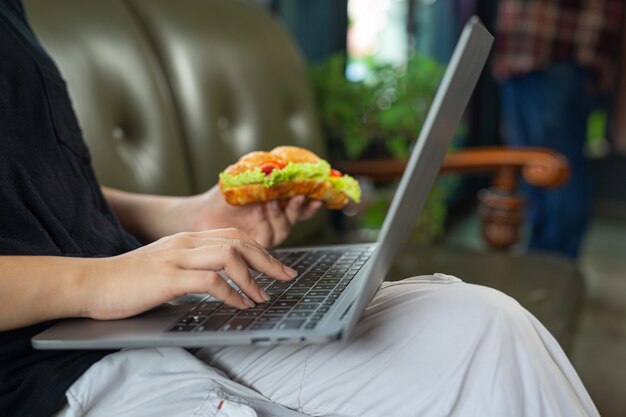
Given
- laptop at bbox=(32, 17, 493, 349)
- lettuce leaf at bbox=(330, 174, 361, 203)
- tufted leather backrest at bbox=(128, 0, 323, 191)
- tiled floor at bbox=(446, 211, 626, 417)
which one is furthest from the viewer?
tiled floor at bbox=(446, 211, 626, 417)

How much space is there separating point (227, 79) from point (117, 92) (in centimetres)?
33

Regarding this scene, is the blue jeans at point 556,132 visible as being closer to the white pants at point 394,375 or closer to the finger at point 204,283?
the white pants at point 394,375

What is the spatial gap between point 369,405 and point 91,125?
798 millimetres

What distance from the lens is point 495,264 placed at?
1.53 metres

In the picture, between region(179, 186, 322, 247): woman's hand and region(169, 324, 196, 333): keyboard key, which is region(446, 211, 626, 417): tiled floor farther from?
region(169, 324, 196, 333): keyboard key

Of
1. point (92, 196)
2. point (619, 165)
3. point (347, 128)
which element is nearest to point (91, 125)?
point (92, 196)

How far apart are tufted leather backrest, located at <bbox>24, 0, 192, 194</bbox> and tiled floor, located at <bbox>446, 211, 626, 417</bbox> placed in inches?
35.3

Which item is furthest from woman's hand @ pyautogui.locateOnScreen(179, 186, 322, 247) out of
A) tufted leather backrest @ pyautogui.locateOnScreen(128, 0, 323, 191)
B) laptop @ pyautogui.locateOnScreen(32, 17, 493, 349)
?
tufted leather backrest @ pyautogui.locateOnScreen(128, 0, 323, 191)

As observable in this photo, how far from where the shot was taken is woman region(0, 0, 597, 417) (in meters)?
0.66

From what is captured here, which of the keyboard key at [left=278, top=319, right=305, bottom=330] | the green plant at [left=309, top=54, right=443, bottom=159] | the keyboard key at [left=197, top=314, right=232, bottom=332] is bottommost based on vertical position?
the green plant at [left=309, top=54, right=443, bottom=159]

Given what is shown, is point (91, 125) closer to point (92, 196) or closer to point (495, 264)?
point (92, 196)

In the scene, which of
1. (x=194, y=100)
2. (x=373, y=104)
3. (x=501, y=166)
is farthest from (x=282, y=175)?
(x=373, y=104)

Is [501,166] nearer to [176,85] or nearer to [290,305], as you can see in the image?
[176,85]

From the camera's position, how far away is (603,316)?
2568 millimetres
